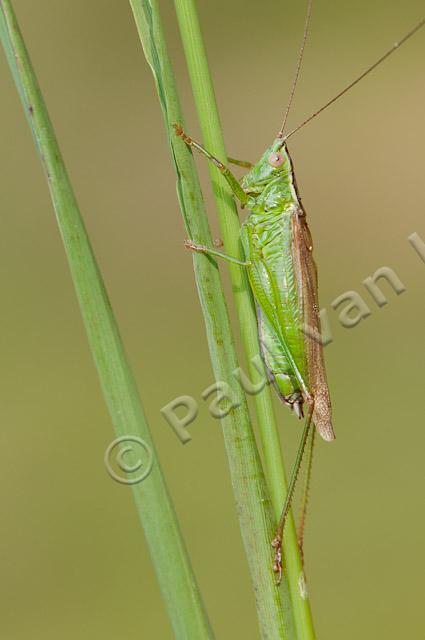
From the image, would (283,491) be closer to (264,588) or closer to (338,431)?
(264,588)

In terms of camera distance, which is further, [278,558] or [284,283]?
[284,283]

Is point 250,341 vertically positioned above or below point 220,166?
below

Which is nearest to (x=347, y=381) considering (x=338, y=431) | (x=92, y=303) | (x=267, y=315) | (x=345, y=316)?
(x=338, y=431)

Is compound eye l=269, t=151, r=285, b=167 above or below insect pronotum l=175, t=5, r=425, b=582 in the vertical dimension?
above

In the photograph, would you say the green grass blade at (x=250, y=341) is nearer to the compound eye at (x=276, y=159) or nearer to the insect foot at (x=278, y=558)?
the insect foot at (x=278, y=558)

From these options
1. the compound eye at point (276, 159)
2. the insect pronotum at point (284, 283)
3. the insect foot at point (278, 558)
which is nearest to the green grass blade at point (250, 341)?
the insect foot at point (278, 558)

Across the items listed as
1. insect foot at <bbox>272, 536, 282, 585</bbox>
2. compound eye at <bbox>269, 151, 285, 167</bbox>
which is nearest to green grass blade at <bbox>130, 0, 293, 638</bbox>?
insect foot at <bbox>272, 536, 282, 585</bbox>

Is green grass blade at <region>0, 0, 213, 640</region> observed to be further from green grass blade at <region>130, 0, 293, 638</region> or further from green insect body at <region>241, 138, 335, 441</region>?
green insect body at <region>241, 138, 335, 441</region>

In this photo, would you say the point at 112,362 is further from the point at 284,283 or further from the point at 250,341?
the point at 284,283

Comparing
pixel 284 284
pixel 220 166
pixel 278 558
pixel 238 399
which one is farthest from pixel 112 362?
pixel 284 284
